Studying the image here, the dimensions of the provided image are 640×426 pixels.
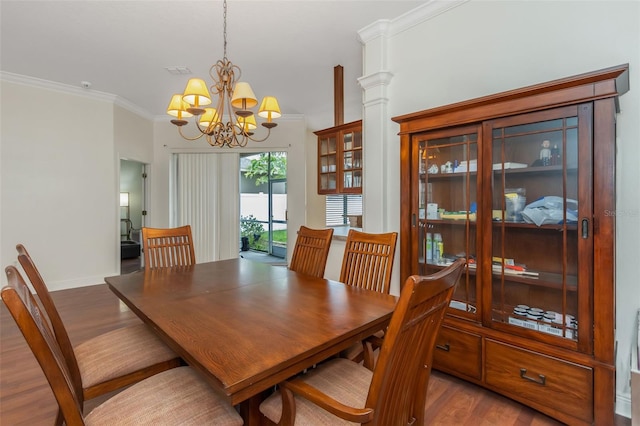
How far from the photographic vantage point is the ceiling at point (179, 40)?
99.7 inches

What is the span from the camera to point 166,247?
2580mm

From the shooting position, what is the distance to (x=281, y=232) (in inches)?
286

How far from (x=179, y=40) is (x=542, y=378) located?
12.7 ft

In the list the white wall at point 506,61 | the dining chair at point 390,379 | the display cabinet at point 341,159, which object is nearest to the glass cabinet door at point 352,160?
the display cabinet at point 341,159

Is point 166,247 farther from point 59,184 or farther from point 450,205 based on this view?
point 59,184

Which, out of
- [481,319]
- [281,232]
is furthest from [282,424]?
[281,232]

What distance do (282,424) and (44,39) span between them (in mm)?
4014

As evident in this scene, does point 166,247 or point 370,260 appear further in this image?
point 166,247

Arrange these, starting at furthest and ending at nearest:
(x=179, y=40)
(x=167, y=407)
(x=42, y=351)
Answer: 1. (x=179, y=40)
2. (x=167, y=407)
3. (x=42, y=351)

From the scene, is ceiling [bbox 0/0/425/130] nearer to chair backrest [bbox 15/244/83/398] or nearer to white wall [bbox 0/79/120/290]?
white wall [bbox 0/79/120/290]

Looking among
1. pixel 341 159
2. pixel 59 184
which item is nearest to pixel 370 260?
pixel 341 159

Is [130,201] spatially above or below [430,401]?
above

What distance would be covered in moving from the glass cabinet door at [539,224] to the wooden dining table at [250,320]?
83 centimetres

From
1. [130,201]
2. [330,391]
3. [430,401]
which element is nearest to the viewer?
[330,391]
